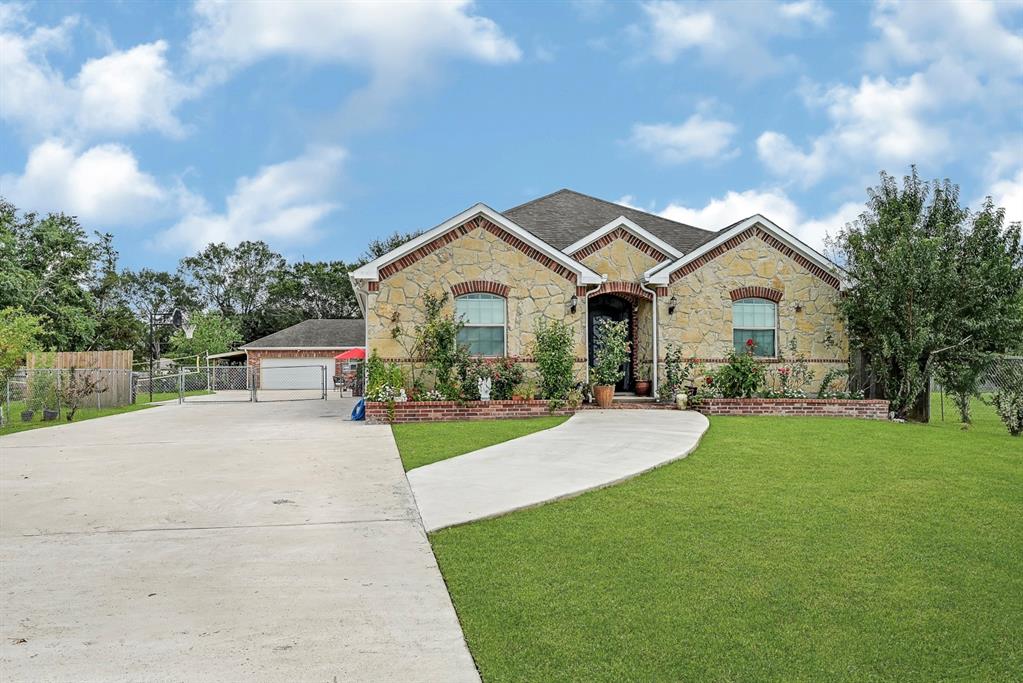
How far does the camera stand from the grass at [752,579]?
11.2ft

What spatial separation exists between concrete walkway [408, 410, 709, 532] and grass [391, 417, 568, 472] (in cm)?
46

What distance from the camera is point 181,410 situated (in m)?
21.5

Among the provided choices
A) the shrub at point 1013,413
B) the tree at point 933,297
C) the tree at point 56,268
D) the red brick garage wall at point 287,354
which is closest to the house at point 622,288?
the tree at point 933,297


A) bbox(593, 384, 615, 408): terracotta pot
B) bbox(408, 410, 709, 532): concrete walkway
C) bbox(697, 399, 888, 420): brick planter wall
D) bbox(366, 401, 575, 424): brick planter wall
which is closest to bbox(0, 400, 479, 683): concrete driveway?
bbox(408, 410, 709, 532): concrete walkway

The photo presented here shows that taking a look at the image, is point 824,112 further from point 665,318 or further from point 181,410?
point 181,410

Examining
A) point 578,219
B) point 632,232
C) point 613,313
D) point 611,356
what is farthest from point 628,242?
point 611,356

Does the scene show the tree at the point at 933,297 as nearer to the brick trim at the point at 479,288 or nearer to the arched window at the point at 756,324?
the arched window at the point at 756,324

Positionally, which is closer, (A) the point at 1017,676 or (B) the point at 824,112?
(A) the point at 1017,676

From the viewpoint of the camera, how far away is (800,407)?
15727 mm

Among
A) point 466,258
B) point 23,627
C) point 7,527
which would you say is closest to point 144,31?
point 466,258

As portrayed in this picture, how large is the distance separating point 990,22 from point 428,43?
10922 millimetres

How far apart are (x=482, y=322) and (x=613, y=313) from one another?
12.9ft

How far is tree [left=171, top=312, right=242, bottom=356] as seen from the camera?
54.8m

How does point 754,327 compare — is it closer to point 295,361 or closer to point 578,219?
point 578,219
